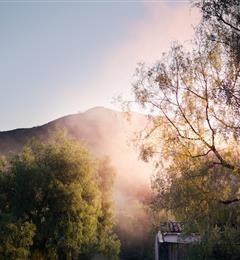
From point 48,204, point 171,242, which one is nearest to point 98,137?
point 48,204

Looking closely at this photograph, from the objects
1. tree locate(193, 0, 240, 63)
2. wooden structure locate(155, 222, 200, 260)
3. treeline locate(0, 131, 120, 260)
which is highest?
tree locate(193, 0, 240, 63)

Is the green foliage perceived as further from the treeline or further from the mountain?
the mountain

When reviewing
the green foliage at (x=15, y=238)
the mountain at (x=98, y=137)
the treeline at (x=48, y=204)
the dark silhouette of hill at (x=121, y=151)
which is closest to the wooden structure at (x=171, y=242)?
the dark silhouette of hill at (x=121, y=151)

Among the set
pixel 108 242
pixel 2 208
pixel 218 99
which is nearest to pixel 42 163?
pixel 2 208

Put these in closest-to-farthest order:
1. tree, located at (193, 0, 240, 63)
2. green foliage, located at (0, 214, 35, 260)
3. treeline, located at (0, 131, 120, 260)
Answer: tree, located at (193, 0, 240, 63) < green foliage, located at (0, 214, 35, 260) < treeline, located at (0, 131, 120, 260)

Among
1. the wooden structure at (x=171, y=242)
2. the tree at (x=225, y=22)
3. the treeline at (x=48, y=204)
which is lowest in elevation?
the wooden structure at (x=171, y=242)

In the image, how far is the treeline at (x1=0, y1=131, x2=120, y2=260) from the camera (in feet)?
92.3

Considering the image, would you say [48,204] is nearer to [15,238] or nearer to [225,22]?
[15,238]

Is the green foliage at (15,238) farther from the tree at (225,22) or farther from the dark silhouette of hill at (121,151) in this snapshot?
the tree at (225,22)

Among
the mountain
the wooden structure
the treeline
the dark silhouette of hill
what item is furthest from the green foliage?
the mountain

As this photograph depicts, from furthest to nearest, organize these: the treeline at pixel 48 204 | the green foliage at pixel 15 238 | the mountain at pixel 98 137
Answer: the mountain at pixel 98 137 → the treeline at pixel 48 204 → the green foliage at pixel 15 238

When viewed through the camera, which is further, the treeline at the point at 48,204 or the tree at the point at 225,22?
the treeline at the point at 48,204

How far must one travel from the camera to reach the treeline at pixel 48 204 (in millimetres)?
28141

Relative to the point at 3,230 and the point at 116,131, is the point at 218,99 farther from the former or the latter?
the point at 116,131
